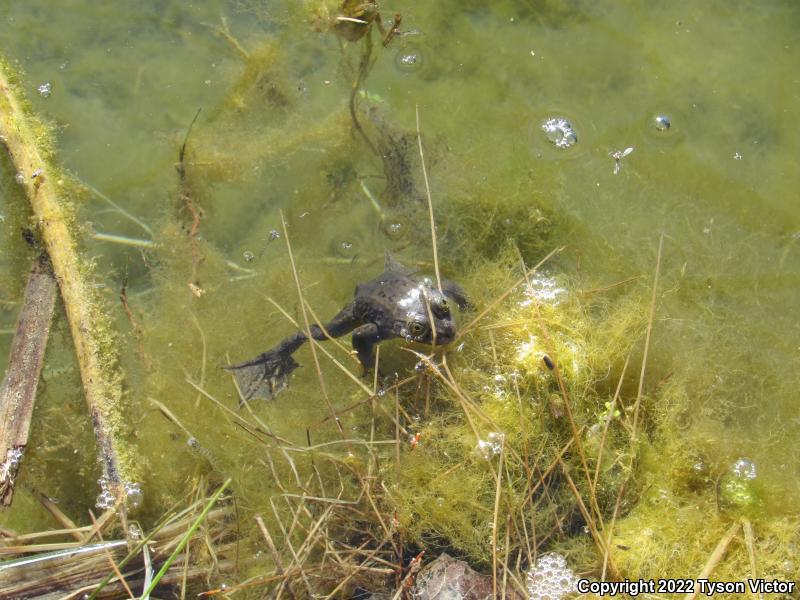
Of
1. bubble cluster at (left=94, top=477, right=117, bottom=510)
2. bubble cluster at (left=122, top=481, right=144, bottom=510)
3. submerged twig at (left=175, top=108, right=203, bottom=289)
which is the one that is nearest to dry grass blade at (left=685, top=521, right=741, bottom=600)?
bubble cluster at (left=122, top=481, right=144, bottom=510)

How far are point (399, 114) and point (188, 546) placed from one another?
135 inches

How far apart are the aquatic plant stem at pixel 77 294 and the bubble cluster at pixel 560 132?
3506 millimetres

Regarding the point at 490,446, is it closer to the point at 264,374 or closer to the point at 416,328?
the point at 416,328

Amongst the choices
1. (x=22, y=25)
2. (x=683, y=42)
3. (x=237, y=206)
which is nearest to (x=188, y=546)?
(x=237, y=206)

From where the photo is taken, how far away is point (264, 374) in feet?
15.2

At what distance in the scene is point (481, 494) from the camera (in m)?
4.03

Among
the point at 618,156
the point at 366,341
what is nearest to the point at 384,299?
the point at 366,341

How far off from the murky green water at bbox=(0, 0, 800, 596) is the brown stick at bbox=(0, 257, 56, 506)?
0.38 metres

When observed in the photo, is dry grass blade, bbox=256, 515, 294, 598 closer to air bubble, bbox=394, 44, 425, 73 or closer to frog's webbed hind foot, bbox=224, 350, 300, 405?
frog's webbed hind foot, bbox=224, 350, 300, 405

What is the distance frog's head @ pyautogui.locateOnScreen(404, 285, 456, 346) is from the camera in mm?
4246

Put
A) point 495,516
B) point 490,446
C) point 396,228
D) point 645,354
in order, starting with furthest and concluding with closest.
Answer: point 396,228 < point 490,446 < point 645,354 < point 495,516

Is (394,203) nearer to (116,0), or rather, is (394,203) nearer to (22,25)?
(116,0)

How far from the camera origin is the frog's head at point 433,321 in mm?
4246

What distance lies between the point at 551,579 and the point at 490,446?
2.88ft
